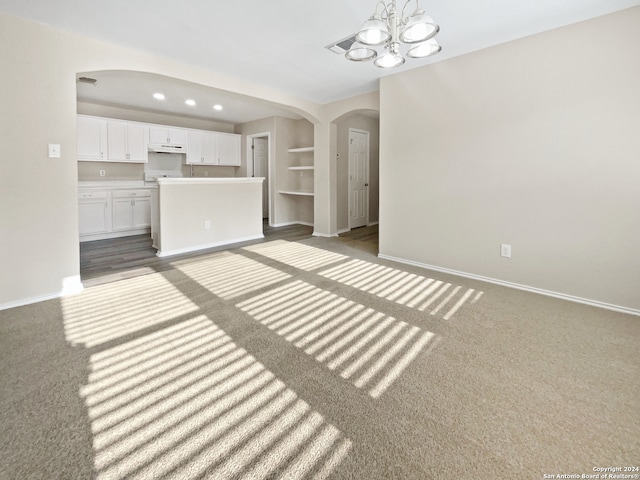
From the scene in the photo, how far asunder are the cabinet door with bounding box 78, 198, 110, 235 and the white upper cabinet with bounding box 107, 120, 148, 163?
0.87 meters

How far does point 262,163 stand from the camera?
7926mm

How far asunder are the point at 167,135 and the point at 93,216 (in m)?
2.16

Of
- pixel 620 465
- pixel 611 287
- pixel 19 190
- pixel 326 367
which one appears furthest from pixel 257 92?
pixel 620 465

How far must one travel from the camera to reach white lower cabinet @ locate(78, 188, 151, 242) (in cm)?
539

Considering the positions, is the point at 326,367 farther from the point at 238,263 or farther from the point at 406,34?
the point at 238,263

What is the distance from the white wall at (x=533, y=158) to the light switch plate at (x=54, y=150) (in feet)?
12.0

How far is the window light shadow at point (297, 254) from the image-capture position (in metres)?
4.14

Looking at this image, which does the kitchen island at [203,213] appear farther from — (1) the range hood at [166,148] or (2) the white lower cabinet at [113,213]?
(1) the range hood at [166,148]

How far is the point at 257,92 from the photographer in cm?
449

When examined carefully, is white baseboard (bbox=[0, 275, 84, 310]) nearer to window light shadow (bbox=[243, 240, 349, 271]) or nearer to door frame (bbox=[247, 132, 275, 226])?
window light shadow (bbox=[243, 240, 349, 271])

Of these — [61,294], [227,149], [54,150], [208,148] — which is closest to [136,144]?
[208,148]

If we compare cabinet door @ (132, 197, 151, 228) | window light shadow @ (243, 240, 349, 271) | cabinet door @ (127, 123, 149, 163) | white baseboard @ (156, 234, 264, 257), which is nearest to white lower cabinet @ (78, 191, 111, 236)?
cabinet door @ (132, 197, 151, 228)

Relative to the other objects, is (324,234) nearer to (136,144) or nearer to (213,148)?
(213,148)

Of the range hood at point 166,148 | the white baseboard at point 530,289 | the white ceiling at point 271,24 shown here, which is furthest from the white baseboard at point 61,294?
the range hood at point 166,148
